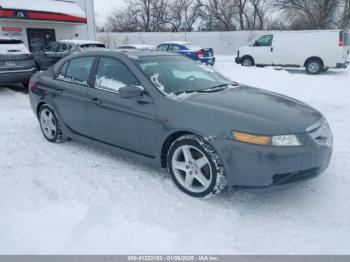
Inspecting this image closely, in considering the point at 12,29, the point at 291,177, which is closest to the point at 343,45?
the point at 291,177

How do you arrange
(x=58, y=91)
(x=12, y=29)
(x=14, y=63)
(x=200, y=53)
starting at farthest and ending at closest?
(x=12, y=29), (x=200, y=53), (x=14, y=63), (x=58, y=91)

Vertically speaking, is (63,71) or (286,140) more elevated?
(63,71)

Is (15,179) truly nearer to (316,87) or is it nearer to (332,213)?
(332,213)

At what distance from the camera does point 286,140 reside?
2934mm

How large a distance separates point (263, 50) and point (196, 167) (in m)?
14.2

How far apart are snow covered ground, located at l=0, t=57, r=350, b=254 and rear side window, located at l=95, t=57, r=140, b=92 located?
1.05 meters

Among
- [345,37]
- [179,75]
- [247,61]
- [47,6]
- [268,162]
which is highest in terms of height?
[47,6]

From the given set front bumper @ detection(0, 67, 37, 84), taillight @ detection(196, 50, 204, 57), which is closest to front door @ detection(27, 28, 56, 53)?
taillight @ detection(196, 50, 204, 57)

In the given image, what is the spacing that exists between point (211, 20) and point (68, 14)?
28.7 metres

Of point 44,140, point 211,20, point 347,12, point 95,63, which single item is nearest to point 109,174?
point 95,63

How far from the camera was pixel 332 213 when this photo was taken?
309cm

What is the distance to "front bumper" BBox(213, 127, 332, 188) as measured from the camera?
9.43ft

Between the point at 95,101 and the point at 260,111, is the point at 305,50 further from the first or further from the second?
the point at 95,101

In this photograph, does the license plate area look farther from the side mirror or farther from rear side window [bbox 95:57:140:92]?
the side mirror
